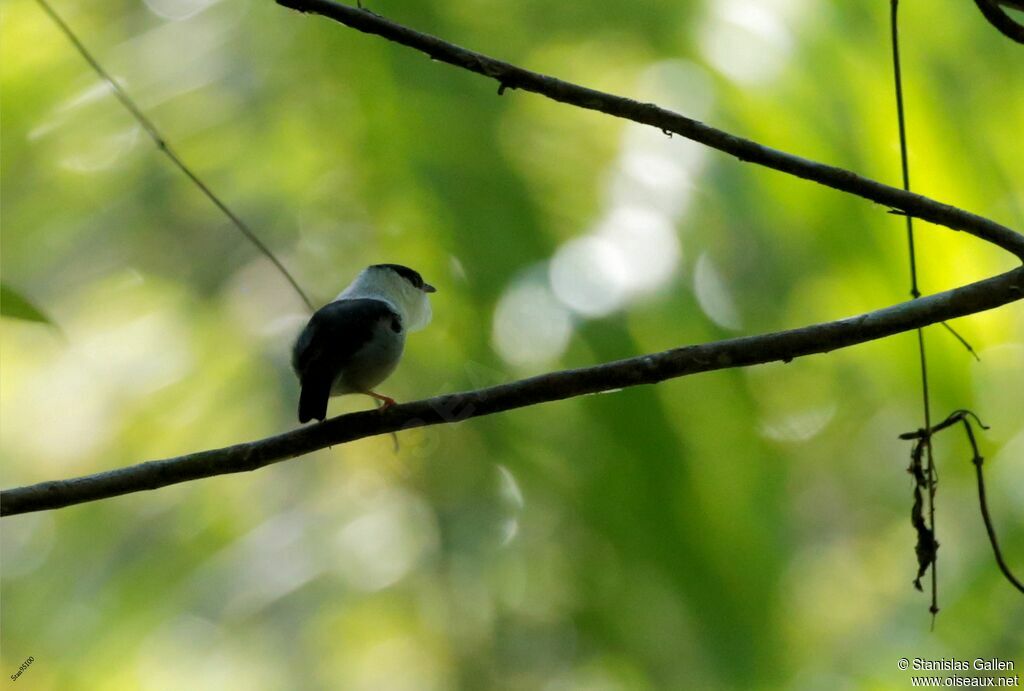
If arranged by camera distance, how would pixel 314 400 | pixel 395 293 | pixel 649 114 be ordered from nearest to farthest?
pixel 649 114, pixel 314 400, pixel 395 293

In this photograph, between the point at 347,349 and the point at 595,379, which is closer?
the point at 595,379

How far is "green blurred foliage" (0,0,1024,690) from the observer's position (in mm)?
1856

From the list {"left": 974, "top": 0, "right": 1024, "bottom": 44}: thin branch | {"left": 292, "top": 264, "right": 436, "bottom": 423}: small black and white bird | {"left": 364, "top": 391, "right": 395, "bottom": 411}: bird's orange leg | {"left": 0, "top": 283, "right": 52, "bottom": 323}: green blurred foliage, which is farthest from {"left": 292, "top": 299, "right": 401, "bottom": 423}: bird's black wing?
{"left": 974, "top": 0, "right": 1024, "bottom": 44}: thin branch

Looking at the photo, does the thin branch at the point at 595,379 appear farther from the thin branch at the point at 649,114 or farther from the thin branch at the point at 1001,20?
the thin branch at the point at 1001,20

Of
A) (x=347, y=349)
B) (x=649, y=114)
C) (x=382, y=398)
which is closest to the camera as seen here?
(x=649, y=114)

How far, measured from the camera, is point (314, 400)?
1.48 metres

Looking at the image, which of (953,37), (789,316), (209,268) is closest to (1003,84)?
(953,37)

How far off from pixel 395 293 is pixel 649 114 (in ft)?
2.60

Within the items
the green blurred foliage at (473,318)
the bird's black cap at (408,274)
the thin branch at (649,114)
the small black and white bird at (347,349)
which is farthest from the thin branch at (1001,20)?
the bird's black cap at (408,274)

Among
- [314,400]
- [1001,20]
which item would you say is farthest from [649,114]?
[314,400]

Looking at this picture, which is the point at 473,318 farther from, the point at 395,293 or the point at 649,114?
the point at 649,114

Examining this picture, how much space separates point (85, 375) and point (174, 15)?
780 mm

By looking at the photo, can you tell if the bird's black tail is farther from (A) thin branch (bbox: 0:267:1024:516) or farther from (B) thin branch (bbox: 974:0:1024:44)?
(B) thin branch (bbox: 974:0:1024:44)

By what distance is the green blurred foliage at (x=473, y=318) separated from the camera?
1856 millimetres
